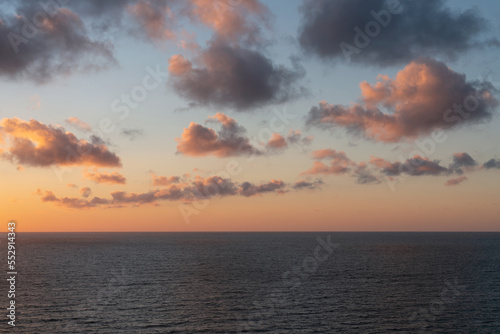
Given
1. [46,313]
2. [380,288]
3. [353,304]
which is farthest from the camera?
[380,288]

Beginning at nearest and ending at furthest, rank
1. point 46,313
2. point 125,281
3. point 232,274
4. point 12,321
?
1. point 12,321
2. point 46,313
3. point 125,281
4. point 232,274

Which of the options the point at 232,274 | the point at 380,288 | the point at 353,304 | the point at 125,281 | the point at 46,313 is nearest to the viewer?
the point at 46,313

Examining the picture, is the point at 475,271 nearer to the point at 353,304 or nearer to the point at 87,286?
the point at 353,304

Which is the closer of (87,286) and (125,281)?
(87,286)

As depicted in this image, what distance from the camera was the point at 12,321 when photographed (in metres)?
60.5

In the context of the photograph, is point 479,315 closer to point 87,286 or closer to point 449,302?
point 449,302

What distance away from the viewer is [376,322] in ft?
206

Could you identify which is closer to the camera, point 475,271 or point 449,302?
point 449,302

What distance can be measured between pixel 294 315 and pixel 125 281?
4877cm

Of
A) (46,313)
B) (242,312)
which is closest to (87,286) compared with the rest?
(46,313)

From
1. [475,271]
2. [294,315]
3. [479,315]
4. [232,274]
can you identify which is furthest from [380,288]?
[475,271]

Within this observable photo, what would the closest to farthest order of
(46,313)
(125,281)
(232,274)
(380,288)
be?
(46,313)
(380,288)
(125,281)
(232,274)

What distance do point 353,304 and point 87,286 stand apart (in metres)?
56.5

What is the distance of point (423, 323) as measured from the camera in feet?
204
